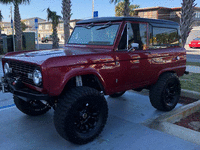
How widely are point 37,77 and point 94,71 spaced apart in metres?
0.91

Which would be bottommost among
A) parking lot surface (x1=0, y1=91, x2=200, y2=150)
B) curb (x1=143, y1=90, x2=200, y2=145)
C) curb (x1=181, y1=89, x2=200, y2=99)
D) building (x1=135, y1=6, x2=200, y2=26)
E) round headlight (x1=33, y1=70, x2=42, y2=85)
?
parking lot surface (x1=0, y1=91, x2=200, y2=150)

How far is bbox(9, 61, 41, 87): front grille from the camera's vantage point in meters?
3.18

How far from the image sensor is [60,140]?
3541 millimetres

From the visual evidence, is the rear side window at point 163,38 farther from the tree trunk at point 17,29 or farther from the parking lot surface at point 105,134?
the tree trunk at point 17,29

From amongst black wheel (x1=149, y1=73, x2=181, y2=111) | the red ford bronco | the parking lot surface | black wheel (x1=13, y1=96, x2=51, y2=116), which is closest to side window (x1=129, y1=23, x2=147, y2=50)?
the red ford bronco

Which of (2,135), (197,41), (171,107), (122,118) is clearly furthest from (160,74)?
(197,41)

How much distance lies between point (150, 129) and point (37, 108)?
2411 millimetres

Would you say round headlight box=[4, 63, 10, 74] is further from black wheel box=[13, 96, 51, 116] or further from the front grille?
black wheel box=[13, 96, 51, 116]

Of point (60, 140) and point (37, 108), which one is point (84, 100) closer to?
point (60, 140)

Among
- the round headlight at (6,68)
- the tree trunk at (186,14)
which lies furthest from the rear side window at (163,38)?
the tree trunk at (186,14)

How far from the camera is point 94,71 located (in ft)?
11.1

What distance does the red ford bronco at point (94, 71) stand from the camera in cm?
309

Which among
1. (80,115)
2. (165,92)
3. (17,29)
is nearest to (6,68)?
(80,115)

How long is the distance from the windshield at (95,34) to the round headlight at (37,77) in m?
1.54
